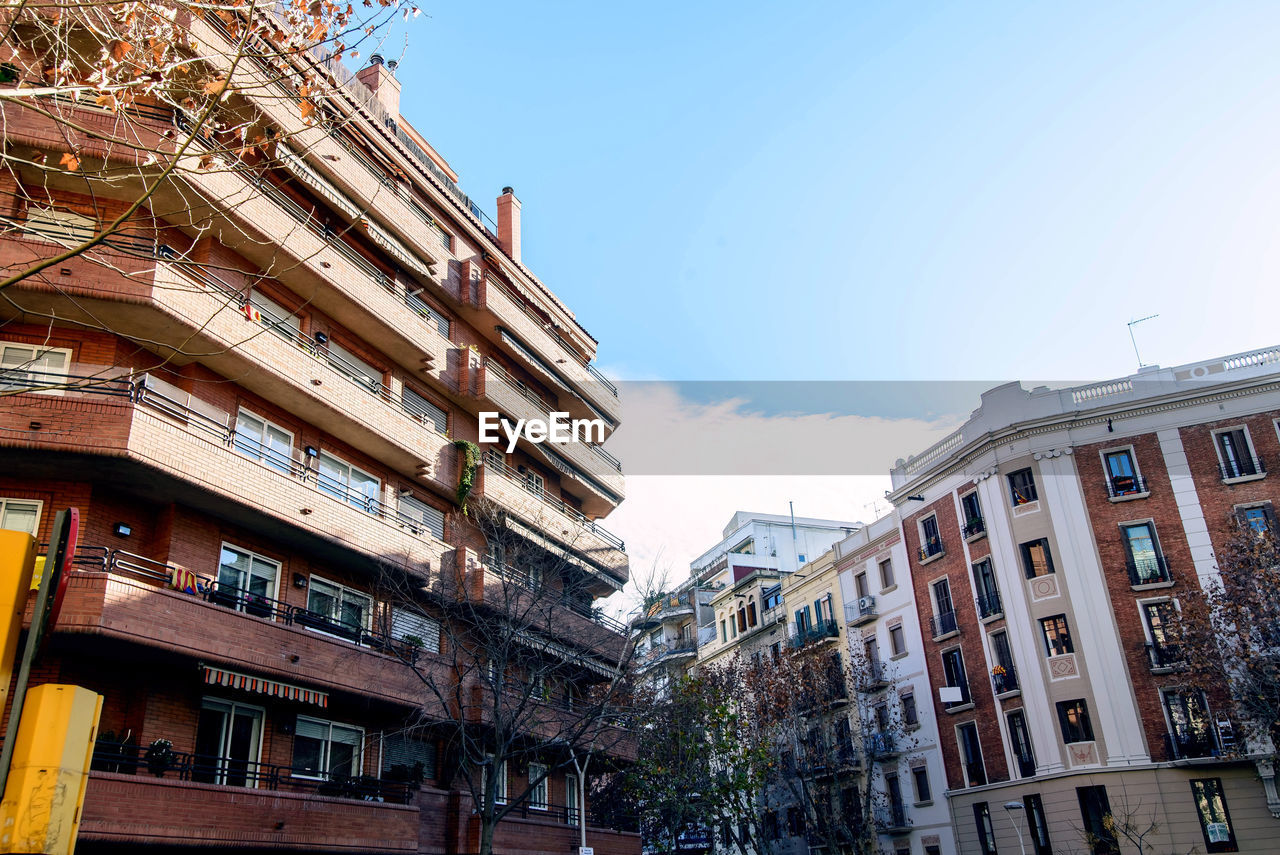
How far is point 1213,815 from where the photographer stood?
99.7 ft

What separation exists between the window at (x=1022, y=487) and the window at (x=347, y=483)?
23.7 m

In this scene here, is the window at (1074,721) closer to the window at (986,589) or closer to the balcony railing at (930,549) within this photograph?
the window at (986,589)

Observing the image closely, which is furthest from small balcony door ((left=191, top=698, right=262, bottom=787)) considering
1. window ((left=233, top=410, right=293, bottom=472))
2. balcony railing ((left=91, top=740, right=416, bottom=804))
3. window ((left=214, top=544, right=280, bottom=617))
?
window ((left=233, top=410, right=293, bottom=472))

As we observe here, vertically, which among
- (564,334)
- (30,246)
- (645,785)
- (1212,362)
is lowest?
(645,785)

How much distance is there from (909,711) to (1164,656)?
11508mm

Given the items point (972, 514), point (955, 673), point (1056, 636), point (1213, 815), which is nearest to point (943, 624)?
point (955, 673)

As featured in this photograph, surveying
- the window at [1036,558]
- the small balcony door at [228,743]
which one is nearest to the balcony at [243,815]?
the small balcony door at [228,743]

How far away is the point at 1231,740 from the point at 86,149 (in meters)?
34.6

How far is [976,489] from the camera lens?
38469mm

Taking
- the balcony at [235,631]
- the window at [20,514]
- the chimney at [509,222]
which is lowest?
the balcony at [235,631]

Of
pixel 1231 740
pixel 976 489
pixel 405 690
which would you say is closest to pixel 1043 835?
pixel 1231 740

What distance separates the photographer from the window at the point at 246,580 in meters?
19.4

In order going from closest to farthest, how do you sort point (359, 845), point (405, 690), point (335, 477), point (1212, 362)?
1. point (359, 845)
2. point (405, 690)
3. point (335, 477)
4. point (1212, 362)

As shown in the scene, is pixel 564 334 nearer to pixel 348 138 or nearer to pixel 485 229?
pixel 485 229
